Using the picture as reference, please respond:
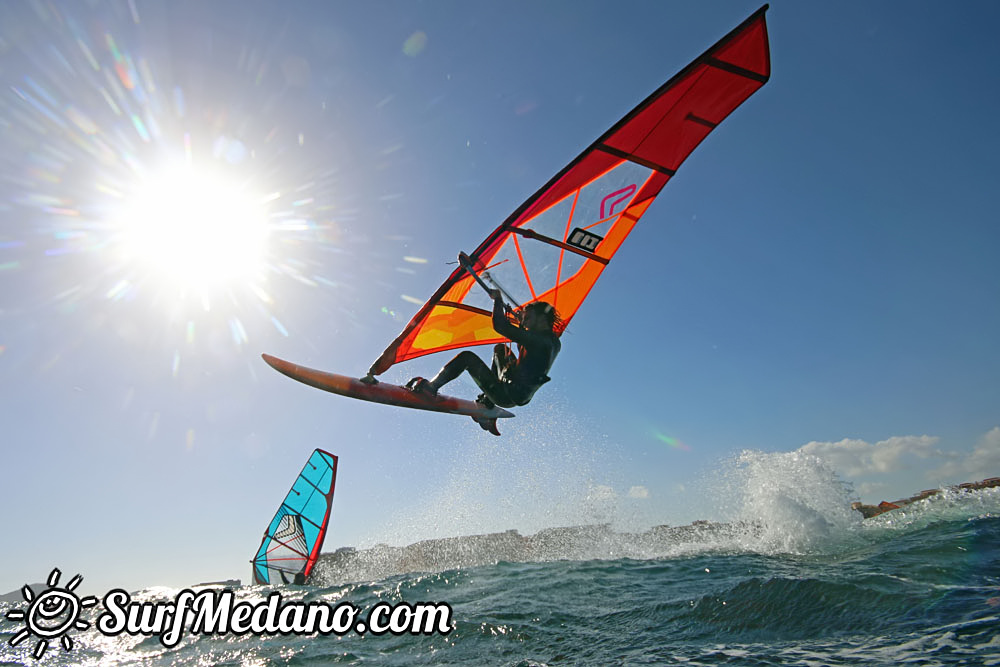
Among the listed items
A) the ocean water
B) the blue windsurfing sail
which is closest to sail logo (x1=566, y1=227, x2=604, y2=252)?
the ocean water

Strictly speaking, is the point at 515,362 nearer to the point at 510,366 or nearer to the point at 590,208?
the point at 510,366

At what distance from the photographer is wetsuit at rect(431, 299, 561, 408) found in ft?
16.9

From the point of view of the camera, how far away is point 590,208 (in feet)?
20.0

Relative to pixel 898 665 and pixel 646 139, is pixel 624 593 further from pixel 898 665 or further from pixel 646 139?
pixel 646 139

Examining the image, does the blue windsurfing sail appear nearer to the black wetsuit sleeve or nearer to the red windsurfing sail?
the red windsurfing sail

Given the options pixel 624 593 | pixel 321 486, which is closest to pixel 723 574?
pixel 624 593

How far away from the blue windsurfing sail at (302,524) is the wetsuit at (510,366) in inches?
505

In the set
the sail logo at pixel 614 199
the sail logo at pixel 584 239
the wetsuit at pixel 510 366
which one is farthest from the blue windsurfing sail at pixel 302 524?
the sail logo at pixel 614 199

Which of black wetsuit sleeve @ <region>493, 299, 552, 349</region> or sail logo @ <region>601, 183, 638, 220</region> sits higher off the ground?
sail logo @ <region>601, 183, 638, 220</region>

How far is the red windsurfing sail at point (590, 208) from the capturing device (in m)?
4.99

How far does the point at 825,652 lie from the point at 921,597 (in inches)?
65.5

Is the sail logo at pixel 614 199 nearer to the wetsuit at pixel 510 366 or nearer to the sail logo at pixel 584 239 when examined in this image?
the sail logo at pixel 584 239

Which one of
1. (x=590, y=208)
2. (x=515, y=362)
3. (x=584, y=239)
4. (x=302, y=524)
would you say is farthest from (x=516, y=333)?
(x=302, y=524)

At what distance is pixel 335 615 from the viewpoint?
668cm
